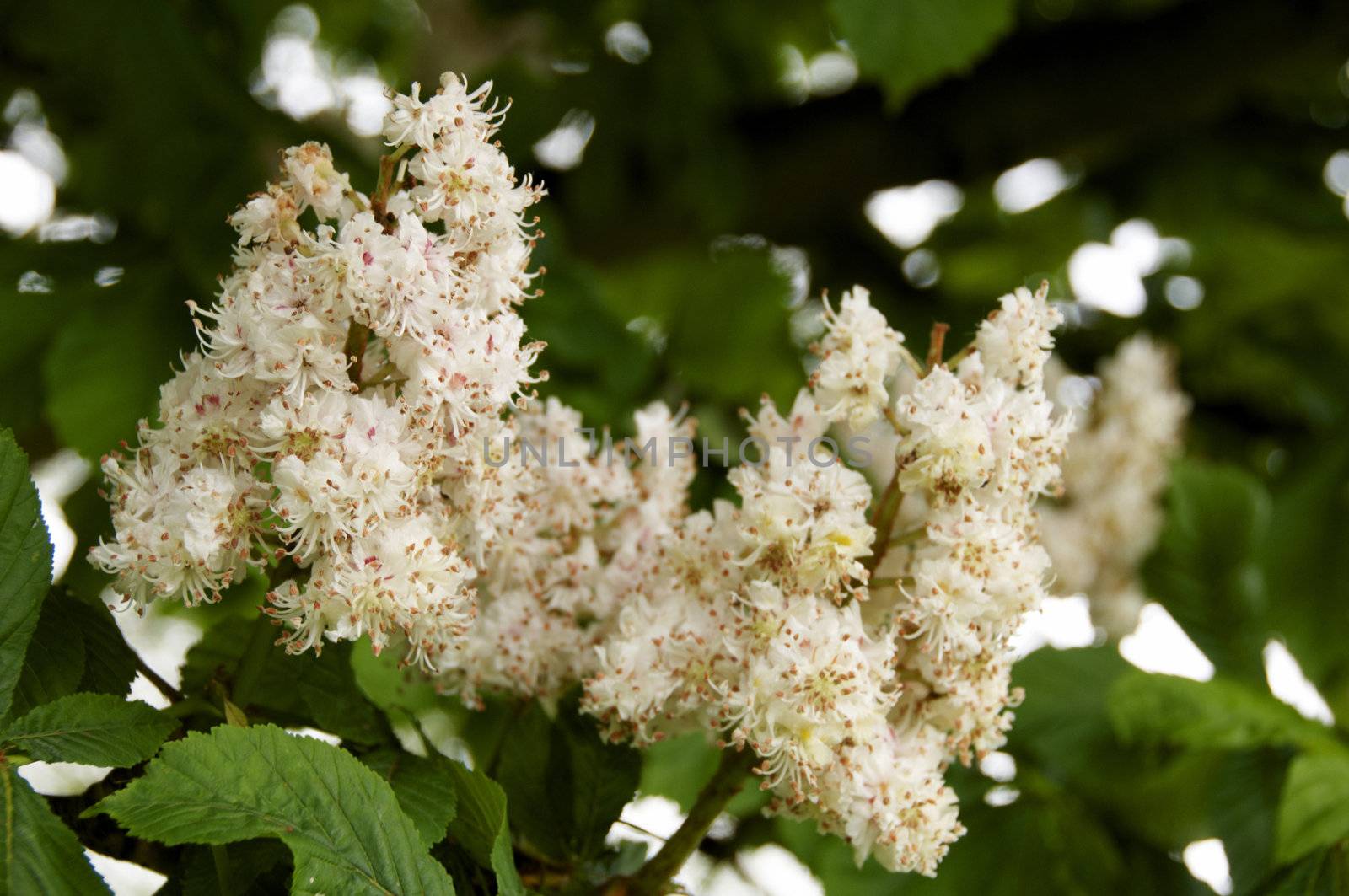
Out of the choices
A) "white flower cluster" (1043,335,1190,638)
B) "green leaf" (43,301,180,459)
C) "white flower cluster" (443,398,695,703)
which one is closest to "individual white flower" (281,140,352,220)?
"white flower cluster" (443,398,695,703)

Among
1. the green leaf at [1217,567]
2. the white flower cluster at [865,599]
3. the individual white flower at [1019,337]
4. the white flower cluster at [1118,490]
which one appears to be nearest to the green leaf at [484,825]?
the white flower cluster at [865,599]

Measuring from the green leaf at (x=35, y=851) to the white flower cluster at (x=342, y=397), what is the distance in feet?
0.49

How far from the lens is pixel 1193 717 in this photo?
4.76 feet

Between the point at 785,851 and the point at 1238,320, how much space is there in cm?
195

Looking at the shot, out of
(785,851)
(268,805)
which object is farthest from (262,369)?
(785,851)

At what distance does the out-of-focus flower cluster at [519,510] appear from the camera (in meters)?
0.82

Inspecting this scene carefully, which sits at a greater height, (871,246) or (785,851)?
(871,246)

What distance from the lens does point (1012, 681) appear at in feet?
5.71

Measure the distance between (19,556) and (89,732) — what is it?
14 cm

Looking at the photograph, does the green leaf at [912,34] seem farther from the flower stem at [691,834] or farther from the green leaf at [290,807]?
the green leaf at [290,807]

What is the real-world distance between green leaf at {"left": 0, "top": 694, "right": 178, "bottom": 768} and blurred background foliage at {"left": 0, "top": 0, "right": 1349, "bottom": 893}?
662 mm

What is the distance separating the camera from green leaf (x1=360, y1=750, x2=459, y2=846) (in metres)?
0.86

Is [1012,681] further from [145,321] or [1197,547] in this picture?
[145,321]

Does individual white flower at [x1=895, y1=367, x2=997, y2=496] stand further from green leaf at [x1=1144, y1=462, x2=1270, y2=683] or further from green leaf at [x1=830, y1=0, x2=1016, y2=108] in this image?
green leaf at [x1=1144, y1=462, x2=1270, y2=683]
